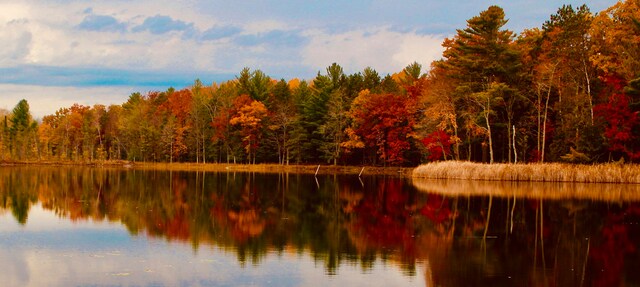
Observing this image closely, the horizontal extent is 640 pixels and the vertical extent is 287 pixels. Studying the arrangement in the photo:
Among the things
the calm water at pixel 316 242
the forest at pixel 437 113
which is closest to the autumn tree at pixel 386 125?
the forest at pixel 437 113

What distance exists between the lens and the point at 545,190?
117 feet

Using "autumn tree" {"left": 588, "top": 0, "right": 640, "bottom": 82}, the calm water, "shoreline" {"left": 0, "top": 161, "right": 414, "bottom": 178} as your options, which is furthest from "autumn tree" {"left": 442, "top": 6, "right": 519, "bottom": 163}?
the calm water

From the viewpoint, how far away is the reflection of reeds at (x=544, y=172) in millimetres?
40750

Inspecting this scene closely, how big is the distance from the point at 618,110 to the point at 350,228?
31.0 metres

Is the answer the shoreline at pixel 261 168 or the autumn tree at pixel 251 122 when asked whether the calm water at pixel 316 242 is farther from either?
the autumn tree at pixel 251 122

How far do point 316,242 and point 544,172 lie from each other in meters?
30.9

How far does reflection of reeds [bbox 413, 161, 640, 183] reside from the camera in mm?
40750

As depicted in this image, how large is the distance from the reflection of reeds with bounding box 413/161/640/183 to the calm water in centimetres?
1331

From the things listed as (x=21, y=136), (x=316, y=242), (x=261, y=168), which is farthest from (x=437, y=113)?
(x=21, y=136)

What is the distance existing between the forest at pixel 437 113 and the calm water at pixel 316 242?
18589 mm

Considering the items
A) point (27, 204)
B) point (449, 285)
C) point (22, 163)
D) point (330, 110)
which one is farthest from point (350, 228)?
point (22, 163)

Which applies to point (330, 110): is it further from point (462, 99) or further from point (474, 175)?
point (474, 175)

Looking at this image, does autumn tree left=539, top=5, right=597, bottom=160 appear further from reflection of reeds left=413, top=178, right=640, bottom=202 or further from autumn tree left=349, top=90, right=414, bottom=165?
autumn tree left=349, top=90, right=414, bottom=165

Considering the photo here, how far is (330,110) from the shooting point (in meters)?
69.4
